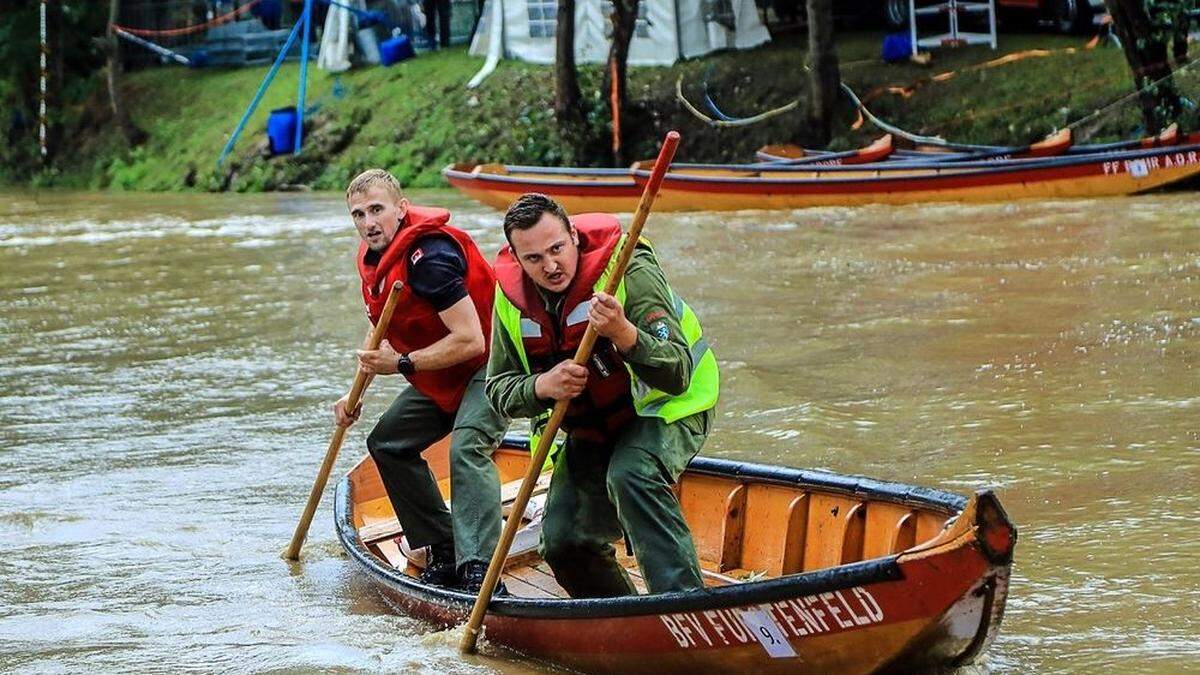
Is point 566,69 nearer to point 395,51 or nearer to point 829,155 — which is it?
point 829,155

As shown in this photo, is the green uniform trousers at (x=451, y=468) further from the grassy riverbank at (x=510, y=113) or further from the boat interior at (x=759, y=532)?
the grassy riverbank at (x=510, y=113)

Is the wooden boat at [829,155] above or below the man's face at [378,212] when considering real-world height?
below

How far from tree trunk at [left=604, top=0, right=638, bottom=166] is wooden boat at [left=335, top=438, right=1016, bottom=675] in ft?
55.2

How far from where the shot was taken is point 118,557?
7762mm

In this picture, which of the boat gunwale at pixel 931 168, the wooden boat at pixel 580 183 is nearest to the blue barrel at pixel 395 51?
the wooden boat at pixel 580 183

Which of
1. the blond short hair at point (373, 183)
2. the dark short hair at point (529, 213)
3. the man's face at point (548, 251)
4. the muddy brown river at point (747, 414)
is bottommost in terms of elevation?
the muddy brown river at point (747, 414)

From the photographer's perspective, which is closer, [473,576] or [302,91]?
[473,576]

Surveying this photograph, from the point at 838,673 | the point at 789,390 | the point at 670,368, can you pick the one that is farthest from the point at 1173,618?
the point at 789,390

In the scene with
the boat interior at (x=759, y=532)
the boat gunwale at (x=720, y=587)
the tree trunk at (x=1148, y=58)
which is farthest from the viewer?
the tree trunk at (x=1148, y=58)

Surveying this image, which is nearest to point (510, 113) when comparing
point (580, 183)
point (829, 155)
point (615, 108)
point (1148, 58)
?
point (615, 108)

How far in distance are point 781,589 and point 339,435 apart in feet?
8.73

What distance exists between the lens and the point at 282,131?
2861 cm

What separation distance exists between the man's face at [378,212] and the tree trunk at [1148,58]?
13.8m

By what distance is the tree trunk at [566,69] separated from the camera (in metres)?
23.6
